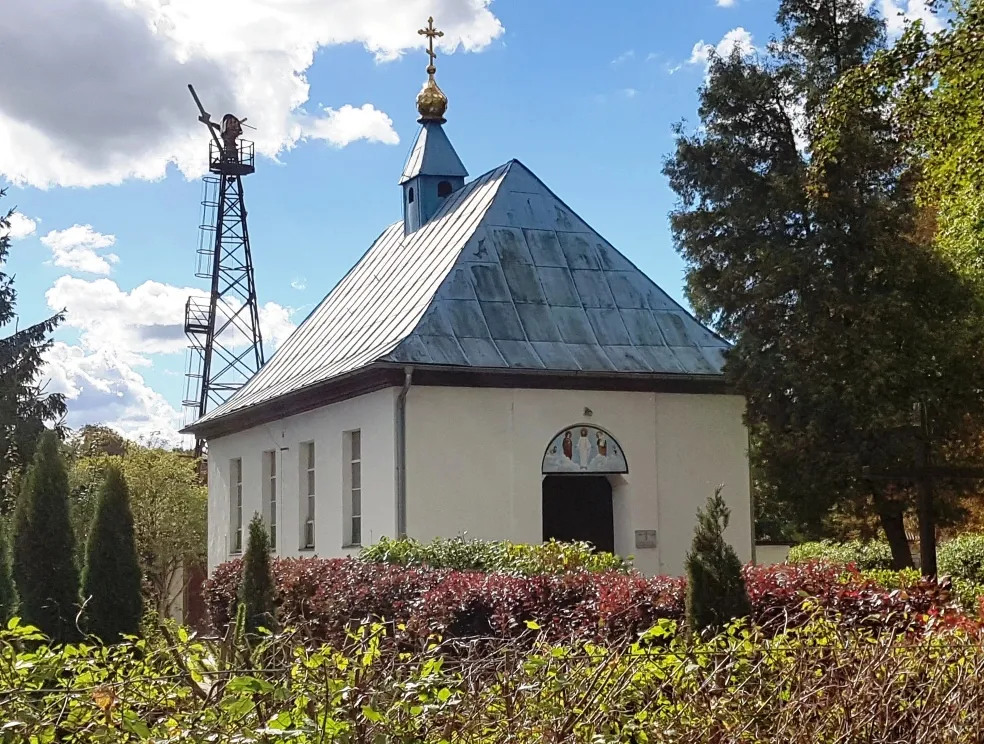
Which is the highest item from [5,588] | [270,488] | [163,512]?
[270,488]

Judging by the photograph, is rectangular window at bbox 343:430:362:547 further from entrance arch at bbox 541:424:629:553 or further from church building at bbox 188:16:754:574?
entrance arch at bbox 541:424:629:553

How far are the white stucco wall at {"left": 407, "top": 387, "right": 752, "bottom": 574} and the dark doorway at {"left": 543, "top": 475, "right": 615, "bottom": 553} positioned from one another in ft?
1.52

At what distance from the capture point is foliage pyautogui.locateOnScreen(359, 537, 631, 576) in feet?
47.3

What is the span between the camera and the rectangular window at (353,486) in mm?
20297

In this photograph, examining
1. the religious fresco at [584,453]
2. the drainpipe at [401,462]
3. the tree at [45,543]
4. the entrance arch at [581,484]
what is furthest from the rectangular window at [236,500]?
the tree at [45,543]

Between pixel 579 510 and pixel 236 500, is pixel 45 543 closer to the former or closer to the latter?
pixel 579 510

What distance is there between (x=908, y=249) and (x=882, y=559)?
830 cm

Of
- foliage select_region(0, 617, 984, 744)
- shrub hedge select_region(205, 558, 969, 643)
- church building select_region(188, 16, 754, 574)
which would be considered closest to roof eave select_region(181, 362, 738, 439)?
church building select_region(188, 16, 754, 574)

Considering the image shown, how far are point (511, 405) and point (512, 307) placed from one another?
1.81m

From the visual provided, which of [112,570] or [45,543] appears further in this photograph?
[112,570]

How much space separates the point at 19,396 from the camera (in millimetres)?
36062

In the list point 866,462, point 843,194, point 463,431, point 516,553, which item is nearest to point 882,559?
point 866,462

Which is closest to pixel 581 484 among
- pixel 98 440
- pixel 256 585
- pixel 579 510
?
pixel 579 510

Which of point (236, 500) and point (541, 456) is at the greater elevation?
point (541, 456)
